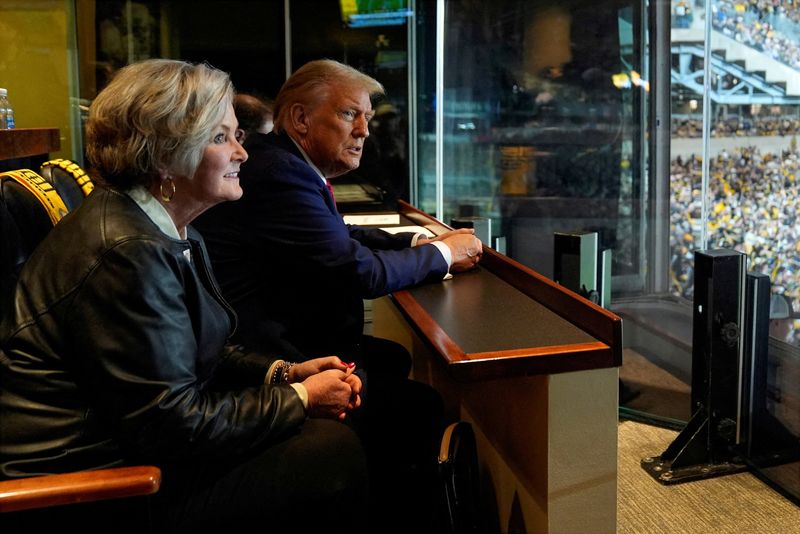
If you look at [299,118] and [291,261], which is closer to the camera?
[291,261]

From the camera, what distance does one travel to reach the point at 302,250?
6.25 ft

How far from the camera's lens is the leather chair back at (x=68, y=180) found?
1874 millimetres

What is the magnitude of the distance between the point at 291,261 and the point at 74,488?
87 centimetres

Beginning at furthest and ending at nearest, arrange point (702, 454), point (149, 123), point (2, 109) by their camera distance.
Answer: point (2, 109) < point (702, 454) < point (149, 123)

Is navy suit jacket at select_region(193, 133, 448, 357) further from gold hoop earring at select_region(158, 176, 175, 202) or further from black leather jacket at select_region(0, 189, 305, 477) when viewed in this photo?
black leather jacket at select_region(0, 189, 305, 477)

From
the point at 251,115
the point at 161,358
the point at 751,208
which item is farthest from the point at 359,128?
the point at 751,208

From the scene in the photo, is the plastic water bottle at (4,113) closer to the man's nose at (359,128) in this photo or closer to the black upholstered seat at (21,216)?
the black upholstered seat at (21,216)

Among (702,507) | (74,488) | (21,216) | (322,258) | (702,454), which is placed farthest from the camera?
(702,454)

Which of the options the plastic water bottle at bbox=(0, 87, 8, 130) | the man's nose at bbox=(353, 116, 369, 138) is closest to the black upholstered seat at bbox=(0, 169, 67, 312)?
the man's nose at bbox=(353, 116, 369, 138)

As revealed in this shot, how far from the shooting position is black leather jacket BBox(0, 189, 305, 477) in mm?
1224

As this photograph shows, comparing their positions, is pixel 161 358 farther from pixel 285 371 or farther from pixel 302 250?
pixel 302 250

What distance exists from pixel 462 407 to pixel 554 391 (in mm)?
933

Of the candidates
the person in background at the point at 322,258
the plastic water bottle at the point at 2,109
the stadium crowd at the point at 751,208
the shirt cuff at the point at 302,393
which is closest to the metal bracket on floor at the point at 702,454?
the stadium crowd at the point at 751,208

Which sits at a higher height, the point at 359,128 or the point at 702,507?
the point at 359,128
